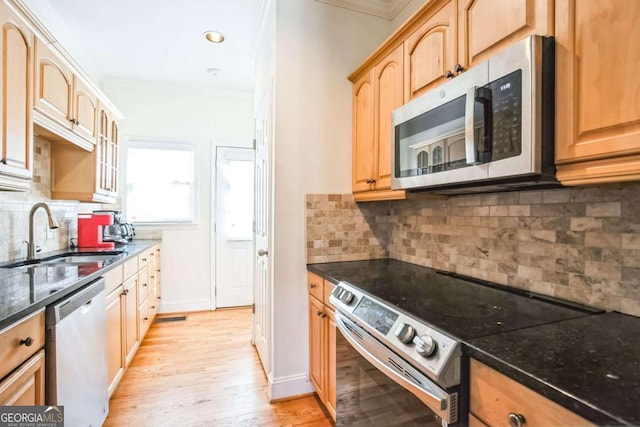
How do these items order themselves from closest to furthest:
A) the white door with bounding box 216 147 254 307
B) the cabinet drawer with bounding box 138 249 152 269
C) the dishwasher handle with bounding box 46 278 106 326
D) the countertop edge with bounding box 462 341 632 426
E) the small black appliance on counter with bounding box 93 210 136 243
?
the countertop edge with bounding box 462 341 632 426 → the dishwasher handle with bounding box 46 278 106 326 → the cabinet drawer with bounding box 138 249 152 269 → the small black appliance on counter with bounding box 93 210 136 243 → the white door with bounding box 216 147 254 307

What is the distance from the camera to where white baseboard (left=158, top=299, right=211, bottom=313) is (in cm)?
379

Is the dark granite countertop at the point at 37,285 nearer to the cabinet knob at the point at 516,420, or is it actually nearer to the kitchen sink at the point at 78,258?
the kitchen sink at the point at 78,258

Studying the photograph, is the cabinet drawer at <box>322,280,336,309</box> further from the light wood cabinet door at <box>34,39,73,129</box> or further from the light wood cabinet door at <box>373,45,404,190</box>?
the light wood cabinet door at <box>34,39,73,129</box>

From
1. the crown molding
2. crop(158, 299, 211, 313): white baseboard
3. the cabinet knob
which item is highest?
the crown molding

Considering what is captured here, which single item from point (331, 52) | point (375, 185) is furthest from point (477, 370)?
point (331, 52)

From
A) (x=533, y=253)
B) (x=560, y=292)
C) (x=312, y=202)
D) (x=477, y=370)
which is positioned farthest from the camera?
(x=312, y=202)

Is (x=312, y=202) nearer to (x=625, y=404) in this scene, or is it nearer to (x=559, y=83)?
(x=559, y=83)

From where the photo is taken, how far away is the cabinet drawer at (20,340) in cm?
98

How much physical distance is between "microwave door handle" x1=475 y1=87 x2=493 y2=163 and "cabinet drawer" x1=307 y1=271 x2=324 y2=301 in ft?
3.62

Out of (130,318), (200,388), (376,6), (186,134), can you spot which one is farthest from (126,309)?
(376,6)

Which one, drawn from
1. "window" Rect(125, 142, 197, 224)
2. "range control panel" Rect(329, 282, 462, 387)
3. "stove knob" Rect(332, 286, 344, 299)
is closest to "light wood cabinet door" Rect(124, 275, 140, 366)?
"window" Rect(125, 142, 197, 224)

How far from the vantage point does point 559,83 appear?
0.94m

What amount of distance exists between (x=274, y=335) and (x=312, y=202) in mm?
904

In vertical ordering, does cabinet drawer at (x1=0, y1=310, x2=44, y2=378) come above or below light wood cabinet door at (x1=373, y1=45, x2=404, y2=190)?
below
